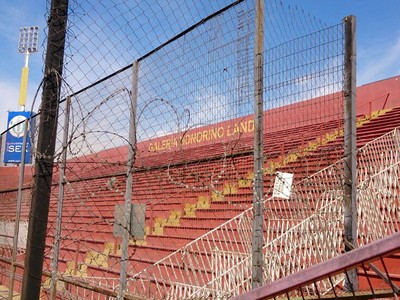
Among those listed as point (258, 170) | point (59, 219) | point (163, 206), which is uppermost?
point (163, 206)

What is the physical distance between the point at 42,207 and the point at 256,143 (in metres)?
1.69

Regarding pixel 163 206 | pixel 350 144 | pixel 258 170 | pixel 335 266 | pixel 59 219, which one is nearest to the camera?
pixel 335 266

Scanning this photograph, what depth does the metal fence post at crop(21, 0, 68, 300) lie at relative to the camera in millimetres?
3217

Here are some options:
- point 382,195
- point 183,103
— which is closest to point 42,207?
point 183,103

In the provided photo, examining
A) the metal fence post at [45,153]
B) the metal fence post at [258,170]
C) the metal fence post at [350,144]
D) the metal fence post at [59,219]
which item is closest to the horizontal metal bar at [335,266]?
the metal fence post at [258,170]

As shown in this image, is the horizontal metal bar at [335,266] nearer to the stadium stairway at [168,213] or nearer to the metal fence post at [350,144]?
the metal fence post at [350,144]

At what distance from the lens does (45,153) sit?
3203mm

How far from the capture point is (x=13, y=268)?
220 inches

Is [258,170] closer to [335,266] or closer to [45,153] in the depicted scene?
[335,266]

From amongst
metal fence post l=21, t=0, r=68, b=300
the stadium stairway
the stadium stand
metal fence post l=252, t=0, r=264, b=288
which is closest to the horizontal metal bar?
metal fence post l=252, t=0, r=264, b=288

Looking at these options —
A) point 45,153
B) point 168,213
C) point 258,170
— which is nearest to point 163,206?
point 168,213

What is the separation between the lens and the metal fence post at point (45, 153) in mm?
3217

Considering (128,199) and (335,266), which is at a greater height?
(128,199)

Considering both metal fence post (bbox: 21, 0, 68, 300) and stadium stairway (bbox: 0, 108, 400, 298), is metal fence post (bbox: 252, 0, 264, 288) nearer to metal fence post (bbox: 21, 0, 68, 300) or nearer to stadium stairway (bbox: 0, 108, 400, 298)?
metal fence post (bbox: 21, 0, 68, 300)
